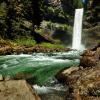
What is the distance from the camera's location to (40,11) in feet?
182

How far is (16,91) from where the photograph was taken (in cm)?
1155

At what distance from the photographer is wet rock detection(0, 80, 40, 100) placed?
1128 cm

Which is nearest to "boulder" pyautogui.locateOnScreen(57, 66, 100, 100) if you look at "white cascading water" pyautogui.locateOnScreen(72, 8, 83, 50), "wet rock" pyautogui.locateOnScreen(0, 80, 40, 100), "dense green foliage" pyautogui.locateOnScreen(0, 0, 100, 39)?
"wet rock" pyautogui.locateOnScreen(0, 80, 40, 100)

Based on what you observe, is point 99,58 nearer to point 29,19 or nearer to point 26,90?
point 26,90

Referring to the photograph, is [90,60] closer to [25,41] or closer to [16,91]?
[16,91]

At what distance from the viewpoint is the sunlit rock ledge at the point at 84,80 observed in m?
14.3

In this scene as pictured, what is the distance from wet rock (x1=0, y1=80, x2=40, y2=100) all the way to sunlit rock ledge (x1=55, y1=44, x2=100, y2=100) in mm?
3283

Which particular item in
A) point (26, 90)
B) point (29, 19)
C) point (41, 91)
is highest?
point (29, 19)

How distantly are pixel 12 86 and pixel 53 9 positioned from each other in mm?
64896

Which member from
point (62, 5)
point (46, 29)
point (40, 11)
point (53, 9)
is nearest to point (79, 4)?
point (62, 5)

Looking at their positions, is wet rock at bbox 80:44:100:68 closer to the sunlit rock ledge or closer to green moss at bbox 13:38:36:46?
the sunlit rock ledge

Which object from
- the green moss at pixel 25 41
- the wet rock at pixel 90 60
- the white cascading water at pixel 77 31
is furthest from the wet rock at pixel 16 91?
the white cascading water at pixel 77 31

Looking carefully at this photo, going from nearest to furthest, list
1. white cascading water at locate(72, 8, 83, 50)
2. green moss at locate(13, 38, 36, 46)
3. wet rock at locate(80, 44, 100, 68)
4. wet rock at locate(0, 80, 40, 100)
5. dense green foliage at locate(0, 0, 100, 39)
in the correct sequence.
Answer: wet rock at locate(0, 80, 40, 100)
wet rock at locate(80, 44, 100, 68)
green moss at locate(13, 38, 36, 46)
dense green foliage at locate(0, 0, 100, 39)
white cascading water at locate(72, 8, 83, 50)

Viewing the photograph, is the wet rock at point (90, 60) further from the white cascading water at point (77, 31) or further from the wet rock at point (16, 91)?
the white cascading water at point (77, 31)
